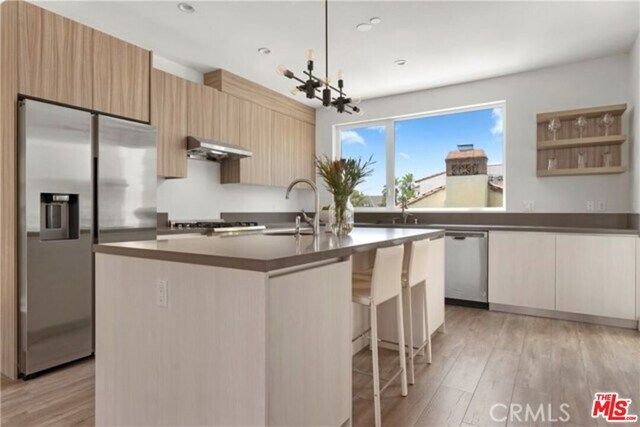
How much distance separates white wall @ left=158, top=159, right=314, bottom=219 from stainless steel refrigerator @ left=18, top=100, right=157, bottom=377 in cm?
104

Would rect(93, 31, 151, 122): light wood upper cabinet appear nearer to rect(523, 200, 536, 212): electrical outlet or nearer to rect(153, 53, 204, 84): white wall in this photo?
rect(153, 53, 204, 84): white wall

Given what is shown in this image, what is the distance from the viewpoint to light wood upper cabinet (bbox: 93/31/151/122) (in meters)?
2.84

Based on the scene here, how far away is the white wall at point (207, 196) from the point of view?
408cm

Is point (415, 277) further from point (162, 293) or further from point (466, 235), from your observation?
point (466, 235)

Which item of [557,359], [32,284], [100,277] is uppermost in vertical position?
[100,277]

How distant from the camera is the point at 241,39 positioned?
11.6ft

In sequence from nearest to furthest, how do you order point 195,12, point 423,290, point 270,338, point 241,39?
point 270,338 → point 423,290 → point 195,12 → point 241,39

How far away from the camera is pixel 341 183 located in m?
2.47

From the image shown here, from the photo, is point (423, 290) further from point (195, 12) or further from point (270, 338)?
point (195, 12)

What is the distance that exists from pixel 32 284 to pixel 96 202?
67cm

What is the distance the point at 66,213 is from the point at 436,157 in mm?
4244

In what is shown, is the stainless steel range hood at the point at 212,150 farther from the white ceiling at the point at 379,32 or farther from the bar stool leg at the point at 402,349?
the bar stool leg at the point at 402,349

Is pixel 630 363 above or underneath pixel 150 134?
underneath

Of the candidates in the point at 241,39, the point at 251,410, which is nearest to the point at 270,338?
the point at 251,410
